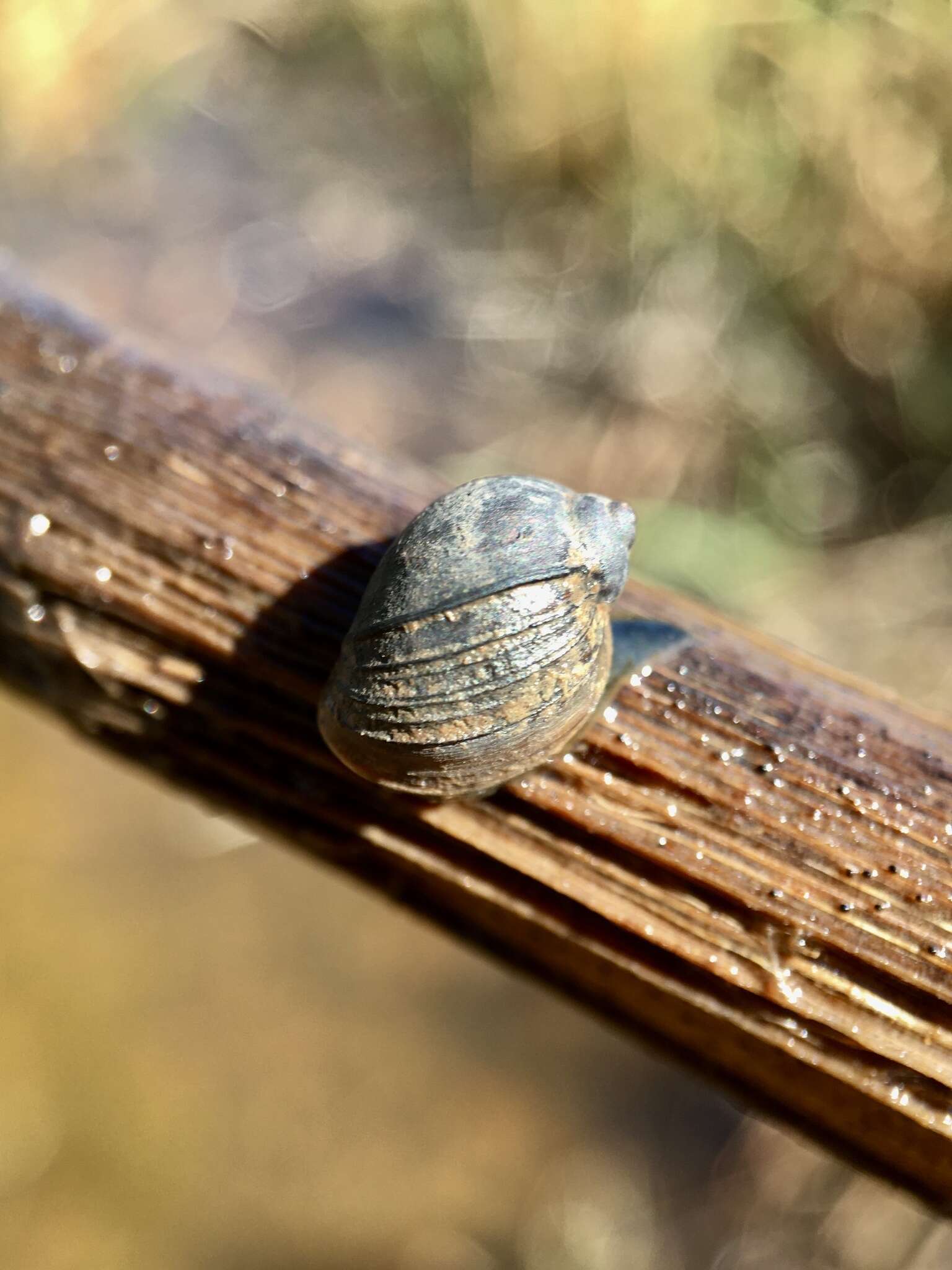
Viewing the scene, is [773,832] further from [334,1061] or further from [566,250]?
[566,250]

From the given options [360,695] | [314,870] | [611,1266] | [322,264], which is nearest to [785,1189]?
[611,1266]

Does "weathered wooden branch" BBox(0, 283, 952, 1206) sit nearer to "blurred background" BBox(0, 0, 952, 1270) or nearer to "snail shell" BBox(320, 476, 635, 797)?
"snail shell" BBox(320, 476, 635, 797)

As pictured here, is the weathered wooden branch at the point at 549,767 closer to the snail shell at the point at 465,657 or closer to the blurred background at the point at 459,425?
the snail shell at the point at 465,657

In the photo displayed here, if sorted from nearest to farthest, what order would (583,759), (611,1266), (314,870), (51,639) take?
(583,759) < (51,639) < (611,1266) < (314,870)

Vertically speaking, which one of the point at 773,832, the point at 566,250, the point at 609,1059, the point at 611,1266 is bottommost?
the point at 611,1266

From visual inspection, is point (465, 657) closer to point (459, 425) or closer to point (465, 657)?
point (465, 657)

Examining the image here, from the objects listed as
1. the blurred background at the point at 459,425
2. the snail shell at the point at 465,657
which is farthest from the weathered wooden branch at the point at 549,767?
the blurred background at the point at 459,425
